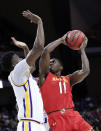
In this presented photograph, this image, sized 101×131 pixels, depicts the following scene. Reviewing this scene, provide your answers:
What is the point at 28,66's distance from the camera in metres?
3.34

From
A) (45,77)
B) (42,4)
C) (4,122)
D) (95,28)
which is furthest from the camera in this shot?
(95,28)

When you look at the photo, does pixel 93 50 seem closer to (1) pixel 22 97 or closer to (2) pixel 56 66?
(2) pixel 56 66

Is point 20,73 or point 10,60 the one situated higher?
point 10,60

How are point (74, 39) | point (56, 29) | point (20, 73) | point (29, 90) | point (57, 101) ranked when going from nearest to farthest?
point (20, 73)
point (29, 90)
point (57, 101)
point (74, 39)
point (56, 29)

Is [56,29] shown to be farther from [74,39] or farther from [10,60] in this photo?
[10,60]

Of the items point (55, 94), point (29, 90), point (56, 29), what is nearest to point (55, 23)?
point (56, 29)

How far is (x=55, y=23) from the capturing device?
10250 mm

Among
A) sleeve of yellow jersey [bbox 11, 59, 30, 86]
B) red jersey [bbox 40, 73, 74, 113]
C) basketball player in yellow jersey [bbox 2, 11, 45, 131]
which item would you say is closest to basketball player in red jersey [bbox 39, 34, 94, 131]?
red jersey [bbox 40, 73, 74, 113]

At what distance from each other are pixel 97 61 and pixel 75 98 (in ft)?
6.05

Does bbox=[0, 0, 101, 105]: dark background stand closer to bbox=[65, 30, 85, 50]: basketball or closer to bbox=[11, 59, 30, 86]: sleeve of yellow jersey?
bbox=[65, 30, 85, 50]: basketball

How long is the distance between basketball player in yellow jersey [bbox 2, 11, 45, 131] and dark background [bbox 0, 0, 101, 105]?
6.45m

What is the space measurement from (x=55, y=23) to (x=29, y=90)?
23.0 feet

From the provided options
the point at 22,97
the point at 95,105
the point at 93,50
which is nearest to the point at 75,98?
the point at 95,105

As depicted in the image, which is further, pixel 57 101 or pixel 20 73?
pixel 57 101
